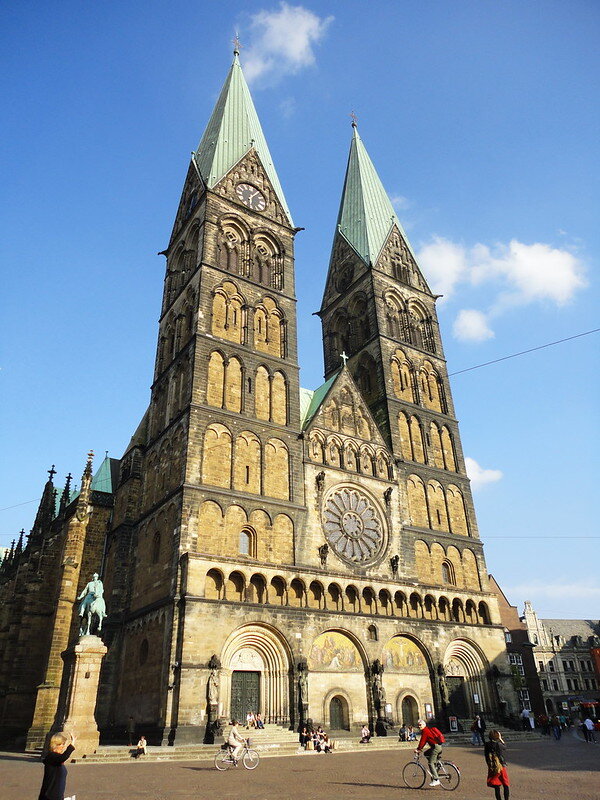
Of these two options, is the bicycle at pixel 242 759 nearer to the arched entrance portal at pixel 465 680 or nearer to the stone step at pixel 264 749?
the stone step at pixel 264 749

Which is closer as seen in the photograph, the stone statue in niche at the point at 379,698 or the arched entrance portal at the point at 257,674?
the arched entrance portal at the point at 257,674

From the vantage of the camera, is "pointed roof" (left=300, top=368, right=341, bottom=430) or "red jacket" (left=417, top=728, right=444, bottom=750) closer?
"red jacket" (left=417, top=728, right=444, bottom=750)

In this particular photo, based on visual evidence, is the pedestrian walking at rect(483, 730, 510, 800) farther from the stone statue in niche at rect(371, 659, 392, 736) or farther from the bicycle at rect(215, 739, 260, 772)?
the stone statue in niche at rect(371, 659, 392, 736)

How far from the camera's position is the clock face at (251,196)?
39688 mm

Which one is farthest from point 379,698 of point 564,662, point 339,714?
point 564,662

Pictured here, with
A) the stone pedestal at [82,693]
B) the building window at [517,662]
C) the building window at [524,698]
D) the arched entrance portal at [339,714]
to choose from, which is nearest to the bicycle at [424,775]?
the stone pedestal at [82,693]

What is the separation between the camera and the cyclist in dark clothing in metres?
5.89

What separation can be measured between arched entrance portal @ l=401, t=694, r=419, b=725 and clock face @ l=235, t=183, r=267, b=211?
30746mm

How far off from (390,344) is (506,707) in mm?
23104

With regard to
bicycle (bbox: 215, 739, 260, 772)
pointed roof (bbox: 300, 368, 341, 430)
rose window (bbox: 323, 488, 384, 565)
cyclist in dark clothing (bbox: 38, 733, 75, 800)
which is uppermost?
pointed roof (bbox: 300, 368, 341, 430)

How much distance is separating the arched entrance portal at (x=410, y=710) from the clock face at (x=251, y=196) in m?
30.7

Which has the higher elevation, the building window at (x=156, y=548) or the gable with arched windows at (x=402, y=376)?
the gable with arched windows at (x=402, y=376)

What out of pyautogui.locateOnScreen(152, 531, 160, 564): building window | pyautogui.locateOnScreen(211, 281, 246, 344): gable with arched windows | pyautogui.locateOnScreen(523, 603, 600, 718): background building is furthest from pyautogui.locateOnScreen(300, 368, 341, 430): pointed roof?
pyautogui.locateOnScreen(523, 603, 600, 718): background building

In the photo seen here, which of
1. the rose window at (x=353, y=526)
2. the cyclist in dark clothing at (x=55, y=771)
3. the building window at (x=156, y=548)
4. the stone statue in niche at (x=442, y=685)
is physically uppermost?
the rose window at (x=353, y=526)
